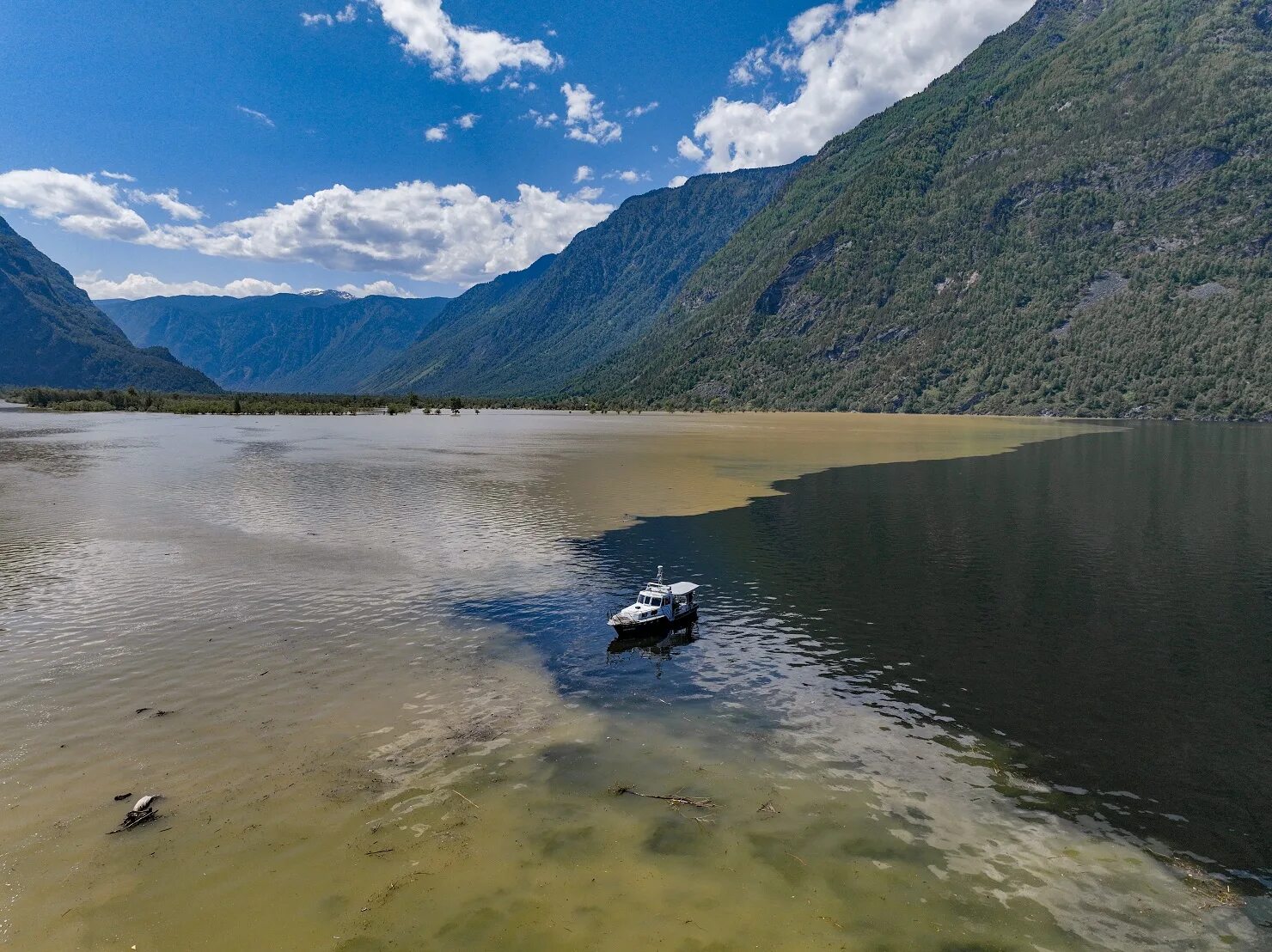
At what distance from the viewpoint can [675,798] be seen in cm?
2333

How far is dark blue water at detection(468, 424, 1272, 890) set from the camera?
25516 mm

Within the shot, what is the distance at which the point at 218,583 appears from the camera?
47500 mm

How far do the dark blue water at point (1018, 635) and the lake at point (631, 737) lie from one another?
0.24m

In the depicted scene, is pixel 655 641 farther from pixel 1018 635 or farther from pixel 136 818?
pixel 136 818

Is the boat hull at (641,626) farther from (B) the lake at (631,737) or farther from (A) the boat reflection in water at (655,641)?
(B) the lake at (631,737)

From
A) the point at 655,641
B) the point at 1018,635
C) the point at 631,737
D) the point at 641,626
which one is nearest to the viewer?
the point at 631,737

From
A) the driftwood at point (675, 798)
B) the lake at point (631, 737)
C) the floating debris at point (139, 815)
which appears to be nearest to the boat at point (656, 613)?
Answer: the lake at point (631, 737)

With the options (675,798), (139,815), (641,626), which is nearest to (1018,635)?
(641,626)

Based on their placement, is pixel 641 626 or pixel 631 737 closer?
pixel 631 737

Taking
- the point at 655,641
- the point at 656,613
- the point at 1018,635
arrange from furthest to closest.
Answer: the point at 1018,635
the point at 655,641
the point at 656,613

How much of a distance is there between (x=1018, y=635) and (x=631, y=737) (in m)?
25.4

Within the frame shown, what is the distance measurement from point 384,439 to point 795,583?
468ft

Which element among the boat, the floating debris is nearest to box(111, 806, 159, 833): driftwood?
the floating debris

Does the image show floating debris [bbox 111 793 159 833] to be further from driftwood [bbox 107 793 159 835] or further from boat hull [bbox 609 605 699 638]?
boat hull [bbox 609 605 699 638]
